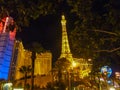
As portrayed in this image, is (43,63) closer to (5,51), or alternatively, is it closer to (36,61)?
(36,61)

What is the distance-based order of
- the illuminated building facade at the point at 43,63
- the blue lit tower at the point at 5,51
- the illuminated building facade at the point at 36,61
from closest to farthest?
the blue lit tower at the point at 5,51, the illuminated building facade at the point at 36,61, the illuminated building facade at the point at 43,63

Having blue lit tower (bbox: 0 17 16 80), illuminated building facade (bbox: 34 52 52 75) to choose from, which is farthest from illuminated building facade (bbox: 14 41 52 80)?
blue lit tower (bbox: 0 17 16 80)

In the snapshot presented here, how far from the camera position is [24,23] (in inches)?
328

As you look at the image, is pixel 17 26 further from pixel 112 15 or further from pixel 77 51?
pixel 77 51

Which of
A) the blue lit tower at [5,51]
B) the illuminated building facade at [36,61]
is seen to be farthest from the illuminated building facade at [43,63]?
the blue lit tower at [5,51]

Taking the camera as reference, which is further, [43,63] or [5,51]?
[43,63]

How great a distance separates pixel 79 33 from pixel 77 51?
1.07 metres

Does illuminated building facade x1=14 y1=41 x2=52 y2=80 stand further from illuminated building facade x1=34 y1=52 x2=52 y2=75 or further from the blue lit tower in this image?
the blue lit tower

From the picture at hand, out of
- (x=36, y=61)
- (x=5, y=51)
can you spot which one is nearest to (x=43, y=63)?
(x=36, y=61)

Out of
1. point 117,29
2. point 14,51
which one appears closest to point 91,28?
point 117,29

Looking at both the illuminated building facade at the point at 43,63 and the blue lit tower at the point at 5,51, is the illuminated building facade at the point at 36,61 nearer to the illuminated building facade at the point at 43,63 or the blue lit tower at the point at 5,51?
the illuminated building facade at the point at 43,63

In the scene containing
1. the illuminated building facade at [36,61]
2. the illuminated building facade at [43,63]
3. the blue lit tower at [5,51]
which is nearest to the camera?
the blue lit tower at [5,51]

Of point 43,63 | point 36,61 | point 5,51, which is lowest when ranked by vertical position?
point 43,63

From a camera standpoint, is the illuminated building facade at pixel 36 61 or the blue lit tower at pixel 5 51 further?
the illuminated building facade at pixel 36 61
